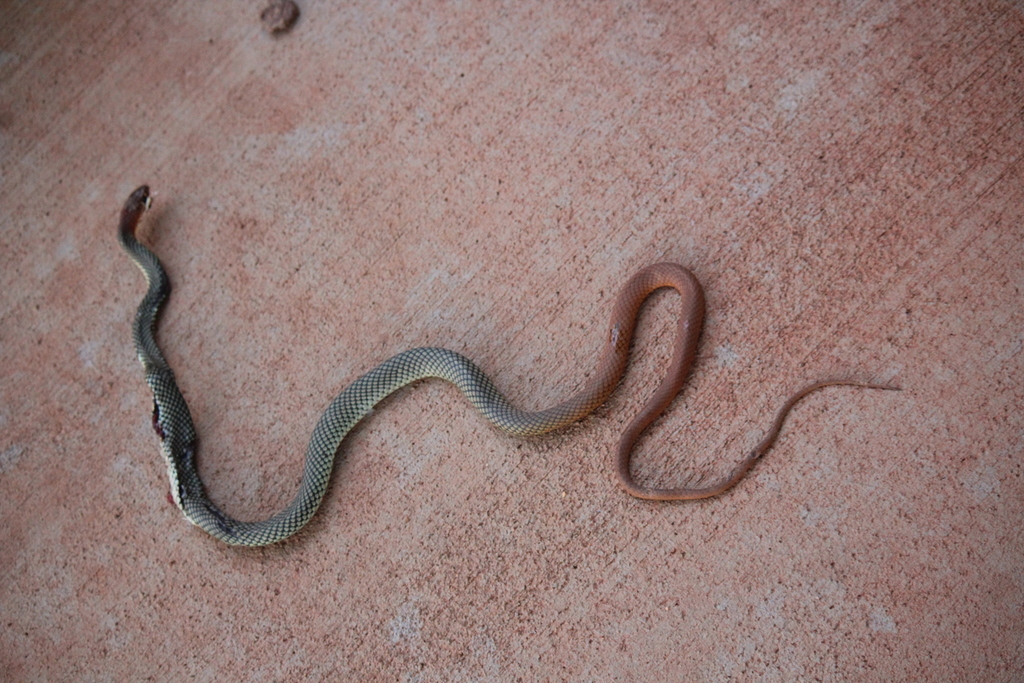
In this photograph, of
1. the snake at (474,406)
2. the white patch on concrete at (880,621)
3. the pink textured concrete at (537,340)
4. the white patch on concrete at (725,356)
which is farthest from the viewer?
the white patch on concrete at (725,356)

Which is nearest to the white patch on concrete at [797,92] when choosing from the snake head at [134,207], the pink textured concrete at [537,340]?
the pink textured concrete at [537,340]

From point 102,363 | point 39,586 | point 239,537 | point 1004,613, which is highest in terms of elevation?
point 102,363

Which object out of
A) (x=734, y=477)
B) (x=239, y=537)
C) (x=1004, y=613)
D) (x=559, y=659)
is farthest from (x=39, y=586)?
(x=1004, y=613)

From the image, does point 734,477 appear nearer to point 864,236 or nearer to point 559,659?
point 559,659

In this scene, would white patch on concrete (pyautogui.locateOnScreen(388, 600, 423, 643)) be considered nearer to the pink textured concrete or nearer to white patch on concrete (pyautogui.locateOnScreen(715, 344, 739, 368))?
the pink textured concrete

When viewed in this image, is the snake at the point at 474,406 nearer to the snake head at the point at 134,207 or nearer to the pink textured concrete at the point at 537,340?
the pink textured concrete at the point at 537,340

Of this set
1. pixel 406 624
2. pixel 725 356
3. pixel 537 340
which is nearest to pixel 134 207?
pixel 537 340

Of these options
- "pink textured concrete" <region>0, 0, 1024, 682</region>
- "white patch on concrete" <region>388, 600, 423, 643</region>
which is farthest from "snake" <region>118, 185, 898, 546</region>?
"white patch on concrete" <region>388, 600, 423, 643</region>
